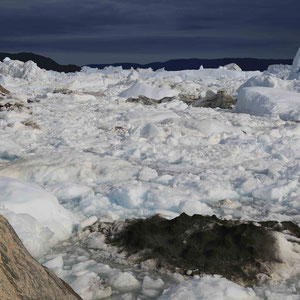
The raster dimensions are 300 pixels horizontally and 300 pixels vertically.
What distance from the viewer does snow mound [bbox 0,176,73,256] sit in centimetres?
408

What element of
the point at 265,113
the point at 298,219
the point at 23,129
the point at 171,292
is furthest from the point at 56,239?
the point at 265,113

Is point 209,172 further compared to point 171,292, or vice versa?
point 209,172

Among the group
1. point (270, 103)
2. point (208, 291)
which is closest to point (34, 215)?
point (208, 291)

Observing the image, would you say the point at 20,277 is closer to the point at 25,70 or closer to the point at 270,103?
the point at 270,103

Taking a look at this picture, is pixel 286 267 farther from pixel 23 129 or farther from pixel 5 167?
pixel 23 129

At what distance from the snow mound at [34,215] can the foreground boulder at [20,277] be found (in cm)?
159

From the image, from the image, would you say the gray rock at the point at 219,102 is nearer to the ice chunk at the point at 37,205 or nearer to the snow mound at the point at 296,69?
the snow mound at the point at 296,69

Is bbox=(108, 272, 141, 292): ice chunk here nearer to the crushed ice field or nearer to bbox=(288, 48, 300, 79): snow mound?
the crushed ice field

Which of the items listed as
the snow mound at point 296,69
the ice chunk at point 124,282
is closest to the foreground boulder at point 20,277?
the ice chunk at point 124,282

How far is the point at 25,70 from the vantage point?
36406 mm

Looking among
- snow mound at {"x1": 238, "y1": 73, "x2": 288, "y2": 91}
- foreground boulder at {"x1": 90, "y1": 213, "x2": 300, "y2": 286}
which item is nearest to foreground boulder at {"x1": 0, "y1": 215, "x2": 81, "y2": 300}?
foreground boulder at {"x1": 90, "y1": 213, "x2": 300, "y2": 286}

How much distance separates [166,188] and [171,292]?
8.97ft

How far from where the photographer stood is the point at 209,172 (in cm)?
687

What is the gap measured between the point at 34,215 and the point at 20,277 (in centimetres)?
244
